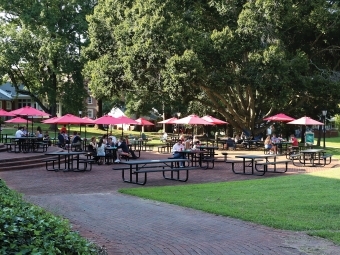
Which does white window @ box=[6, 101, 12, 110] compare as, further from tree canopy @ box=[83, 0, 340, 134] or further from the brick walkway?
the brick walkway

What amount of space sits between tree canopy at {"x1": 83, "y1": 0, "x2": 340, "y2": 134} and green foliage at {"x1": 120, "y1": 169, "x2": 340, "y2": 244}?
14.0 metres

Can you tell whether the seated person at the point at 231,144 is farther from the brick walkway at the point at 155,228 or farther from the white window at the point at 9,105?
the white window at the point at 9,105

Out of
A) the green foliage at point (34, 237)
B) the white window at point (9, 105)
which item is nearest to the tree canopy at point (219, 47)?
the green foliage at point (34, 237)

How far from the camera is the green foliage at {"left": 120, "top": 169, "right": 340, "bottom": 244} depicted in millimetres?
8969

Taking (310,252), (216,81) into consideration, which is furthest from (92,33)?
(310,252)

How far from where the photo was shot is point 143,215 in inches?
392

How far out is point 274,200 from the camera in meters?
11.9

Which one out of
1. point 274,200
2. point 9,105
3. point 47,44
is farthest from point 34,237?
point 9,105

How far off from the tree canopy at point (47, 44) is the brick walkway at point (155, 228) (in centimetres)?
3546

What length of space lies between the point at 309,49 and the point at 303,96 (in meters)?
3.64

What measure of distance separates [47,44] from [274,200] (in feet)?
132

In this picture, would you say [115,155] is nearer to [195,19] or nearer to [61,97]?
[195,19]

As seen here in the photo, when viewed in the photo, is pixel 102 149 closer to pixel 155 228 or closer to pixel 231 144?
pixel 231 144

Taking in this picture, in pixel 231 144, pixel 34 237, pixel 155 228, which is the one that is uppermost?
pixel 231 144
